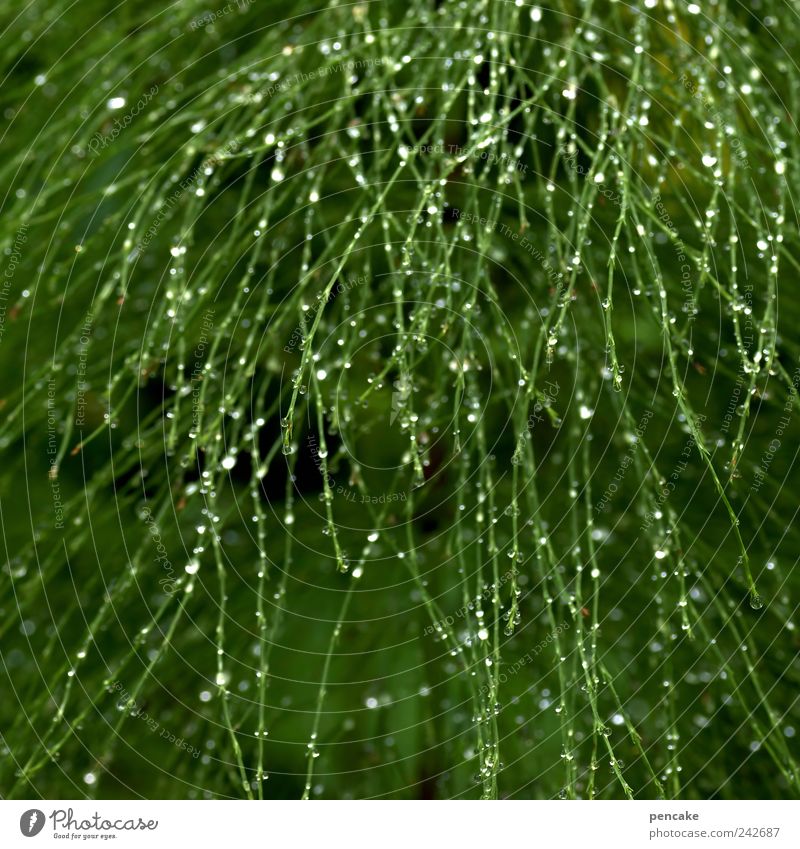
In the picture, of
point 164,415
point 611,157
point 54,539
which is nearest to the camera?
point 611,157

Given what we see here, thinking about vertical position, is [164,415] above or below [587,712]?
above

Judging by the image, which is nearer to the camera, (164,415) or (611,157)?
(611,157)

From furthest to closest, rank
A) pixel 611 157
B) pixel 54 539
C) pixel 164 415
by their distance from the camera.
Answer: pixel 54 539 → pixel 164 415 → pixel 611 157

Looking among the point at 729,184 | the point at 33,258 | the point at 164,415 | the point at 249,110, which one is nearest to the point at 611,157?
the point at 729,184

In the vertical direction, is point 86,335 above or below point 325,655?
above

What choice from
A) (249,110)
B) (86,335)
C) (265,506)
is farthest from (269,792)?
(249,110)
